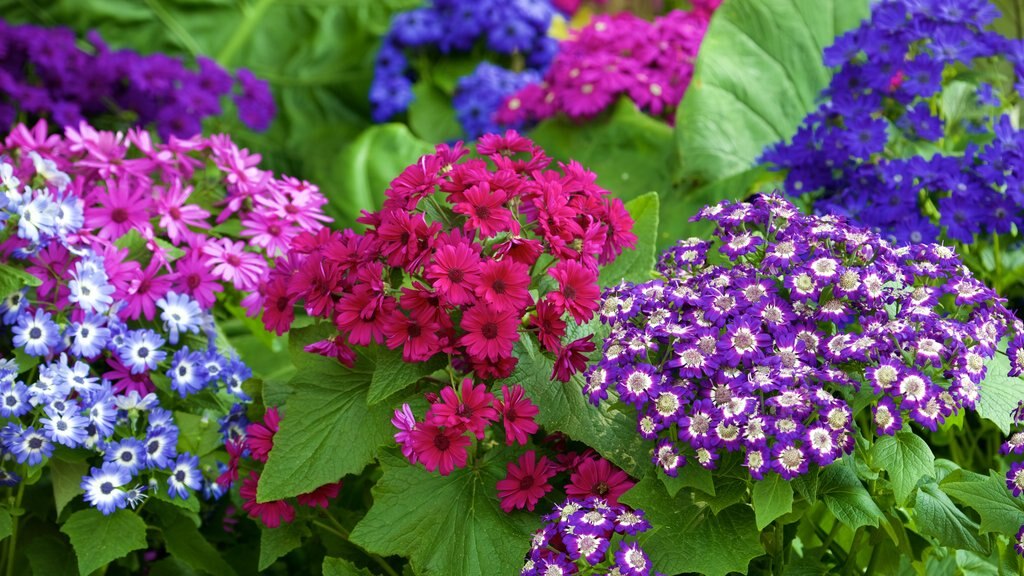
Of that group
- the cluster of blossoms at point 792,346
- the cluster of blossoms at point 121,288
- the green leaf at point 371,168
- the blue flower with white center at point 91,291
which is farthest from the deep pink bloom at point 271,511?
the green leaf at point 371,168

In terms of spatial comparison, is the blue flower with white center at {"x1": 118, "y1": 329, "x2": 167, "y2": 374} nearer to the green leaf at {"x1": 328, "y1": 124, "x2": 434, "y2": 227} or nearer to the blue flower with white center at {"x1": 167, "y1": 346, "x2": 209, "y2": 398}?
the blue flower with white center at {"x1": 167, "y1": 346, "x2": 209, "y2": 398}

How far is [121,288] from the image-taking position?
5.27 ft

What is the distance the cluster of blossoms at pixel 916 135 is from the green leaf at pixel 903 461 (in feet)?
1.88

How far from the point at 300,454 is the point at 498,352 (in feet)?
0.96

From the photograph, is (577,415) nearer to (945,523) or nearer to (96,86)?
(945,523)

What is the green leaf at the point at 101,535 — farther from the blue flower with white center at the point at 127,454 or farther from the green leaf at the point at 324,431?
the green leaf at the point at 324,431

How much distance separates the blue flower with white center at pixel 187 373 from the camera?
1549 mm

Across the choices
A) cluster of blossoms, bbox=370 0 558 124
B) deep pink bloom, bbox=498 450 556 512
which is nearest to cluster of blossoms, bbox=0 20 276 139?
cluster of blossoms, bbox=370 0 558 124

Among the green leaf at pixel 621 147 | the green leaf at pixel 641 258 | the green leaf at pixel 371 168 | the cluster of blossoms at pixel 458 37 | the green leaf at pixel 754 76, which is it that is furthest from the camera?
the cluster of blossoms at pixel 458 37

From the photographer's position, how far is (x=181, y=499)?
1505mm

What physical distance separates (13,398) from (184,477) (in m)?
0.24

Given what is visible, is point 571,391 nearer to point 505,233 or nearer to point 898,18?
point 505,233

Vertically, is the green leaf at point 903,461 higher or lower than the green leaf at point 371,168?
higher

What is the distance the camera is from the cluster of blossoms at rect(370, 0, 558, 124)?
3070 millimetres
